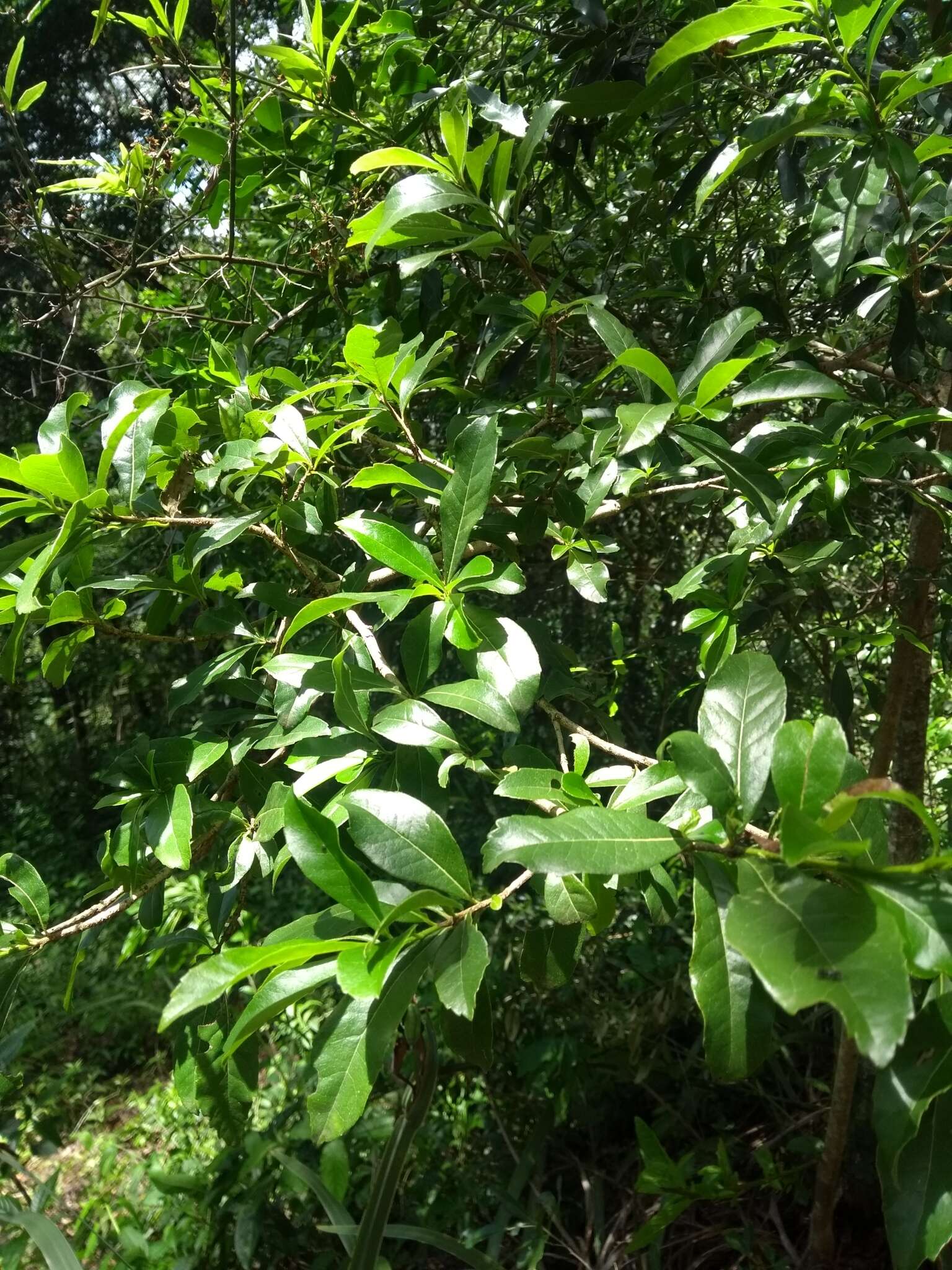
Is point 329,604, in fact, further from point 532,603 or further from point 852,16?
Answer: point 532,603

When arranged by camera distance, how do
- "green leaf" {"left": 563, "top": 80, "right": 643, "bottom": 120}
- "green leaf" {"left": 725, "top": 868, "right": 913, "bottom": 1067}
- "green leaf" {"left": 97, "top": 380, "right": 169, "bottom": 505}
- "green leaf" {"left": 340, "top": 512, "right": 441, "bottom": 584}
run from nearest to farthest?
"green leaf" {"left": 725, "top": 868, "right": 913, "bottom": 1067}, "green leaf" {"left": 340, "top": 512, "right": 441, "bottom": 584}, "green leaf" {"left": 97, "top": 380, "right": 169, "bottom": 505}, "green leaf" {"left": 563, "top": 80, "right": 643, "bottom": 120}

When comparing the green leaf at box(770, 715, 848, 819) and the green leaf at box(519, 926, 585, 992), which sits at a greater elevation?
the green leaf at box(770, 715, 848, 819)

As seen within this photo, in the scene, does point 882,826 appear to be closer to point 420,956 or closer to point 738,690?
point 738,690

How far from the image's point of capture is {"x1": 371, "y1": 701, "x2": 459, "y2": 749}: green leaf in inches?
24.8

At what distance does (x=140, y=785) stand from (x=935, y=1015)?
691mm

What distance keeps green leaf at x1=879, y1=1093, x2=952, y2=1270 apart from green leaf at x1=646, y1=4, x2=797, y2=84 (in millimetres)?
740

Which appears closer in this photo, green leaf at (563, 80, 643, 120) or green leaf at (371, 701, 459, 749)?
green leaf at (371, 701, 459, 749)

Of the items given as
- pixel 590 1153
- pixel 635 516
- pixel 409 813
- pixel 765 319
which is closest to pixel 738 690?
pixel 409 813

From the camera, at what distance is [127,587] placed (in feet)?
2.77

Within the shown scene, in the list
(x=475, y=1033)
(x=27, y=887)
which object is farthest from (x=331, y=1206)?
(x=475, y=1033)

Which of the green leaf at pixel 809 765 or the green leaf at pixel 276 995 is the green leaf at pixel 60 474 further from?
the green leaf at pixel 809 765

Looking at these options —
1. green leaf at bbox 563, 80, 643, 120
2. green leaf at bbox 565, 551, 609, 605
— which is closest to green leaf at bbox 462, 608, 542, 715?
green leaf at bbox 565, 551, 609, 605

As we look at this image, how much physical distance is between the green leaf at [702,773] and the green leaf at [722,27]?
53 cm

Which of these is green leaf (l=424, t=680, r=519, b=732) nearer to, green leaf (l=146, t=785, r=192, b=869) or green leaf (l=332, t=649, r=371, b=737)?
green leaf (l=332, t=649, r=371, b=737)
